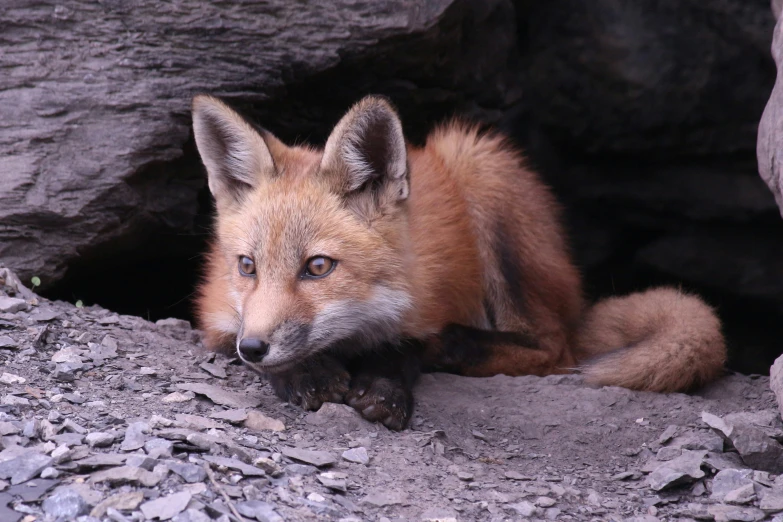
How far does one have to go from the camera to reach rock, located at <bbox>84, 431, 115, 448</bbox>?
2504 mm

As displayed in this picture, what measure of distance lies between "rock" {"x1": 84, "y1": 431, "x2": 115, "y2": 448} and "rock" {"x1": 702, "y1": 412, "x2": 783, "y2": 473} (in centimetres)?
231

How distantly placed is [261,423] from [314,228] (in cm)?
86

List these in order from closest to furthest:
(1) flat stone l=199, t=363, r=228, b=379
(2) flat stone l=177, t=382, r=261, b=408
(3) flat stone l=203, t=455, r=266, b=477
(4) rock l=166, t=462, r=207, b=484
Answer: (4) rock l=166, t=462, r=207, b=484, (3) flat stone l=203, t=455, r=266, b=477, (2) flat stone l=177, t=382, r=261, b=408, (1) flat stone l=199, t=363, r=228, b=379

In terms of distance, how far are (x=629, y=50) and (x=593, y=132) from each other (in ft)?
2.28

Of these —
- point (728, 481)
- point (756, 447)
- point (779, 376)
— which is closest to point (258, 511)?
point (728, 481)

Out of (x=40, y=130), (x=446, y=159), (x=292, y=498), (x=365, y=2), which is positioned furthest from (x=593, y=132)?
(x=292, y=498)

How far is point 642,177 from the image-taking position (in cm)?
615

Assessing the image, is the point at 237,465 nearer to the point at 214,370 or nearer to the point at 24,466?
the point at 24,466

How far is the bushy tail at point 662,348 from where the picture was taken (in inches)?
149

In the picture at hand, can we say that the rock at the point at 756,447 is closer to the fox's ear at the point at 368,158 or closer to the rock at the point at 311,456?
the rock at the point at 311,456

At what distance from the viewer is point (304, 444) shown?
294cm

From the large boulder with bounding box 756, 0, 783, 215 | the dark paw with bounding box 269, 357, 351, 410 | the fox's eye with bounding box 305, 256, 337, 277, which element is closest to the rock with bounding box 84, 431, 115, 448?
the dark paw with bounding box 269, 357, 351, 410

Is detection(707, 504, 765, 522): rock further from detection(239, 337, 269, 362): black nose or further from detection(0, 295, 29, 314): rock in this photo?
detection(0, 295, 29, 314): rock

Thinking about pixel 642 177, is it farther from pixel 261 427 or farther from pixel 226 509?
pixel 226 509
